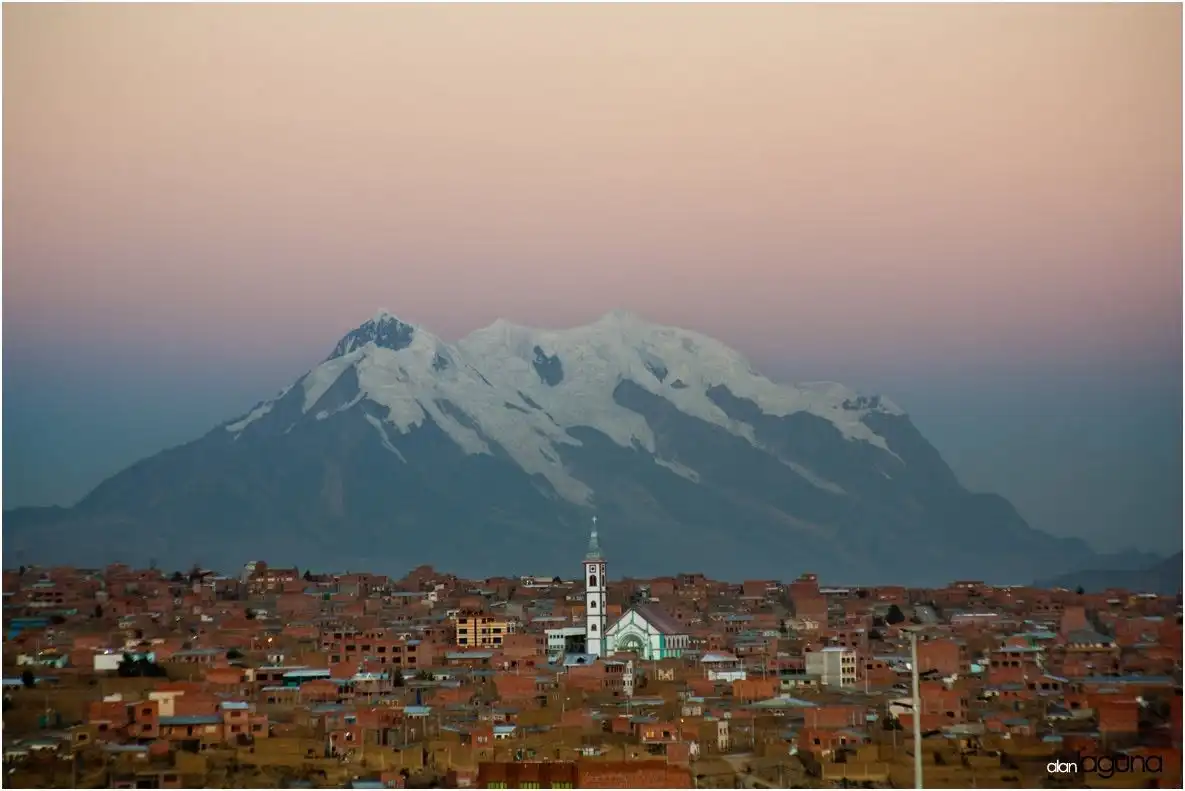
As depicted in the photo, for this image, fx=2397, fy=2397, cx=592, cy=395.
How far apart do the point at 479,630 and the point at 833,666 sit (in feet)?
15.4

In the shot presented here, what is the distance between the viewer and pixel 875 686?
826 inches

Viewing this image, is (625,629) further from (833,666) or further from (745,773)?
A: (745,773)

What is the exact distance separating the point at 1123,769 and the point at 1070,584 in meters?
12.7

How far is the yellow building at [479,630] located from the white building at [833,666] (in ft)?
12.3

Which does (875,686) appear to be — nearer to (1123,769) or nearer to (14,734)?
(1123,769)

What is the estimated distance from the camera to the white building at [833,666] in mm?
21422

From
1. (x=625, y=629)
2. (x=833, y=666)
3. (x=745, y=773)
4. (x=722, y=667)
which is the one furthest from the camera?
(x=625, y=629)

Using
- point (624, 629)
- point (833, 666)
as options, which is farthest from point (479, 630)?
point (833, 666)

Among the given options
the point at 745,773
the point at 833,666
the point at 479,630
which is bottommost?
the point at 745,773

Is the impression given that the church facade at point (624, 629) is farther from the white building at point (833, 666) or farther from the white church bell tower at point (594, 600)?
the white building at point (833, 666)

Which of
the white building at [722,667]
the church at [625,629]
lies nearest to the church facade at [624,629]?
the church at [625,629]

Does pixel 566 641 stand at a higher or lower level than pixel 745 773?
higher

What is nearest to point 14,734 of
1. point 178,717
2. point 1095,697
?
point 178,717

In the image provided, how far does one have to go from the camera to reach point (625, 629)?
982 inches
